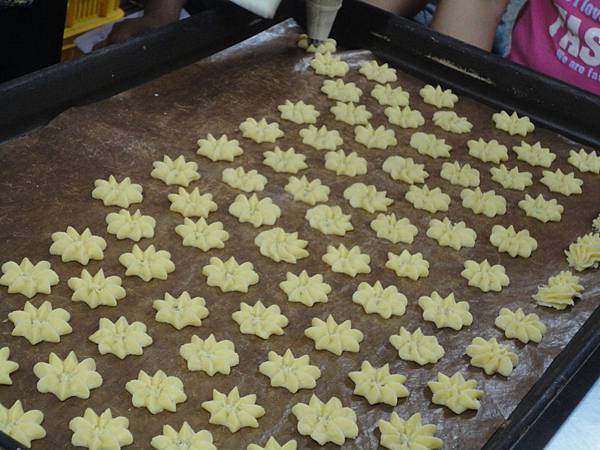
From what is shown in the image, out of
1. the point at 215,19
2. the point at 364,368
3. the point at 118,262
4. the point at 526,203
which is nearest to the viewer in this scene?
the point at 364,368

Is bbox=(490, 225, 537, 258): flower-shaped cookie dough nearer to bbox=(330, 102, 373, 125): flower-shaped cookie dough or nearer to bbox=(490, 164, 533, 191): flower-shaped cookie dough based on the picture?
bbox=(490, 164, 533, 191): flower-shaped cookie dough

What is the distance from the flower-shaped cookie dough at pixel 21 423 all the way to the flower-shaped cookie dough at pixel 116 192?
0.69 m

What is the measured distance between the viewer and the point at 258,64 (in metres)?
2.92

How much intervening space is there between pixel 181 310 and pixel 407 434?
57 cm

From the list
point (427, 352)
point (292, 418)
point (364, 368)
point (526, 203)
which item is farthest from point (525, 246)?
point (292, 418)

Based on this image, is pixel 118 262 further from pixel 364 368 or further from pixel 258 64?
pixel 258 64

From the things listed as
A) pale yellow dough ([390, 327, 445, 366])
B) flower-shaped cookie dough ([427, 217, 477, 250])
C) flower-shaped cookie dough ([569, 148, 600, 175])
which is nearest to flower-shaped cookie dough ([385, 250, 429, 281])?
flower-shaped cookie dough ([427, 217, 477, 250])

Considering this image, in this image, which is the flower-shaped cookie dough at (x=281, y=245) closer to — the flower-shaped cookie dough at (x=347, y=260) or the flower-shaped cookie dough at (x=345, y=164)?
the flower-shaped cookie dough at (x=347, y=260)

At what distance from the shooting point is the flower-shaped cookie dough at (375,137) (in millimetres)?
2717

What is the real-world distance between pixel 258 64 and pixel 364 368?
4.31ft

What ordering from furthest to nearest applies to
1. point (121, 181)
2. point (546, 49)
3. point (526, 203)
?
point (546, 49)
point (526, 203)
point (121, 181)

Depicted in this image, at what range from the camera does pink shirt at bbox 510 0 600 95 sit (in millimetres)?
3020

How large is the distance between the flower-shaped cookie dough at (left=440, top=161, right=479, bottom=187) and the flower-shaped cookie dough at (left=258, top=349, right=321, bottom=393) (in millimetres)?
921

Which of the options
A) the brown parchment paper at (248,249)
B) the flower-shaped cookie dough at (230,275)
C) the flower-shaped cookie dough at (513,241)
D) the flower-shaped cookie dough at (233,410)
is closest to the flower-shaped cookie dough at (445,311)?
the brown parchment paper at (248,249)
